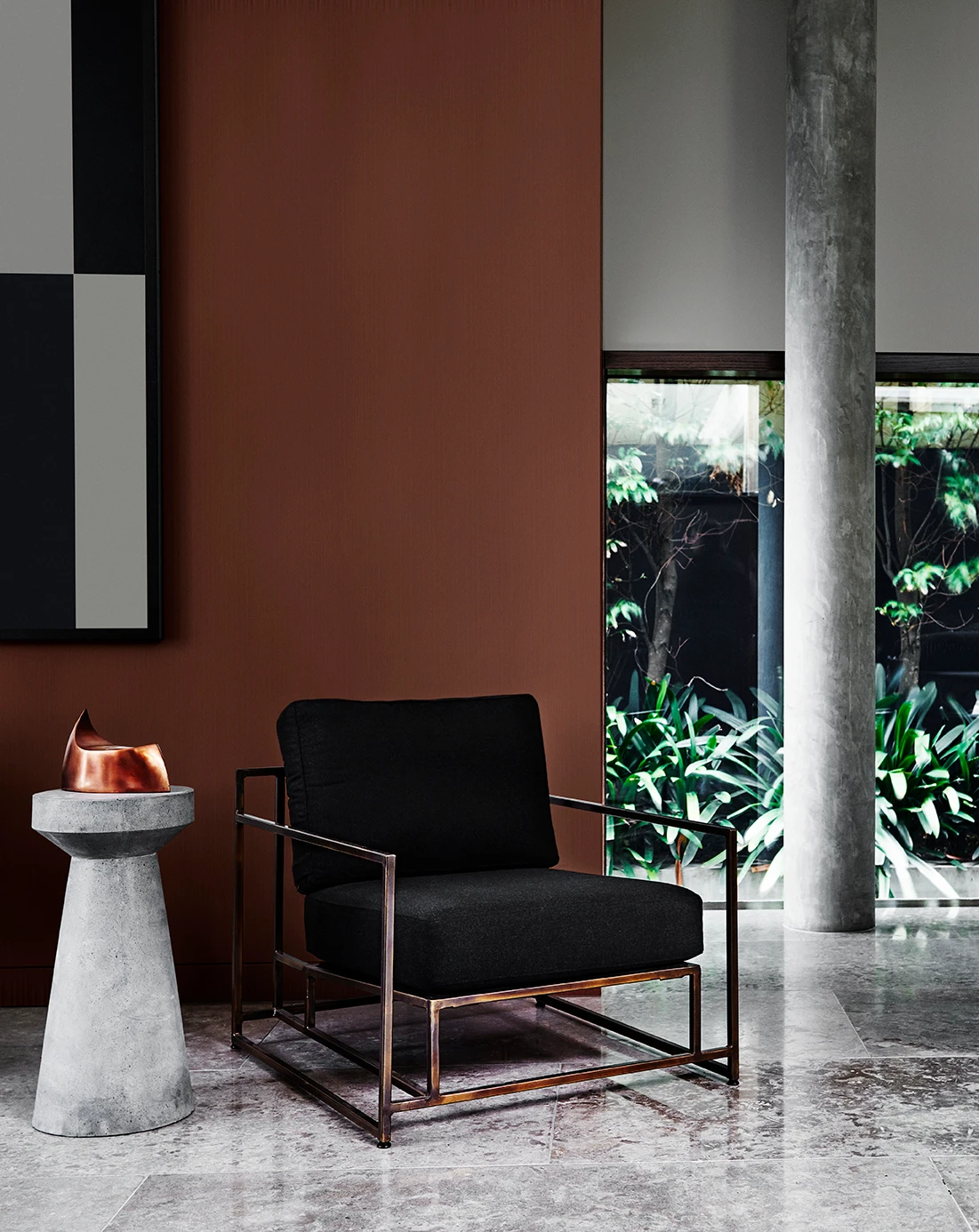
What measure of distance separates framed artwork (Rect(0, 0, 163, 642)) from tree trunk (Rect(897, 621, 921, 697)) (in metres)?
3.01

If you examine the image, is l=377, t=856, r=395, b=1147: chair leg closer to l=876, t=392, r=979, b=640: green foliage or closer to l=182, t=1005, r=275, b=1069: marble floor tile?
l=182, t=1005, r=275, b=1069: marble floor tile

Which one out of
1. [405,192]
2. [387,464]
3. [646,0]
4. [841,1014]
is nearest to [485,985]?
[841,1014]

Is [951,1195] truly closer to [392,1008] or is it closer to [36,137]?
[392,1008]

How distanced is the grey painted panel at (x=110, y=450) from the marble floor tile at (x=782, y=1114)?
1.87 m

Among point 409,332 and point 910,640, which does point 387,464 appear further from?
point 910,640

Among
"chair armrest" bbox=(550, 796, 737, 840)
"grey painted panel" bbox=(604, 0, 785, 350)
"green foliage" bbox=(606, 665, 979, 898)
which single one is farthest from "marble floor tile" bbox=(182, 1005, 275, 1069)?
"grey painted panel" bbox=(604, 0, 785, 350)

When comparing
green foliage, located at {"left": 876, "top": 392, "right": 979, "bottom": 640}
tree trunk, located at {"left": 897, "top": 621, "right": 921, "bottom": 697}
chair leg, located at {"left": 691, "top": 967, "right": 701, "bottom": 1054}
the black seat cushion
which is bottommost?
chair leg, located at {"left": 691, "top": 967, "right": 701, "bottom": 1054}

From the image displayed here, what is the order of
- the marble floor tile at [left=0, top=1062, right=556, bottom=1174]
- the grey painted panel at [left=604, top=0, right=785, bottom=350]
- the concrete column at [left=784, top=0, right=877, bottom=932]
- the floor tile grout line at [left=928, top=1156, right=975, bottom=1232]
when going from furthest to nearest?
the grey painted panel at [left=604, top=0, right=785, bottom=350] < the concrete column at [left=784, top=0, right=877, bottom=932] < the marble floor tile at [left=0, top=1062, right=556, bottom=1174] < the floor tile grout line at [left=928, top=1156, right=975, bottom=1232]

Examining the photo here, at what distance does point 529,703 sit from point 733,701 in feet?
6.05

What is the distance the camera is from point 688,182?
5152mm

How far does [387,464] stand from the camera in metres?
3.89

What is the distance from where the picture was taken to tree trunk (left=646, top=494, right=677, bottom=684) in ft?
17.1

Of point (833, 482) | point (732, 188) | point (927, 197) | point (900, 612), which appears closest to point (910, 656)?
point (900, 612)

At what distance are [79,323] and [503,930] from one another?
84.3 inches
